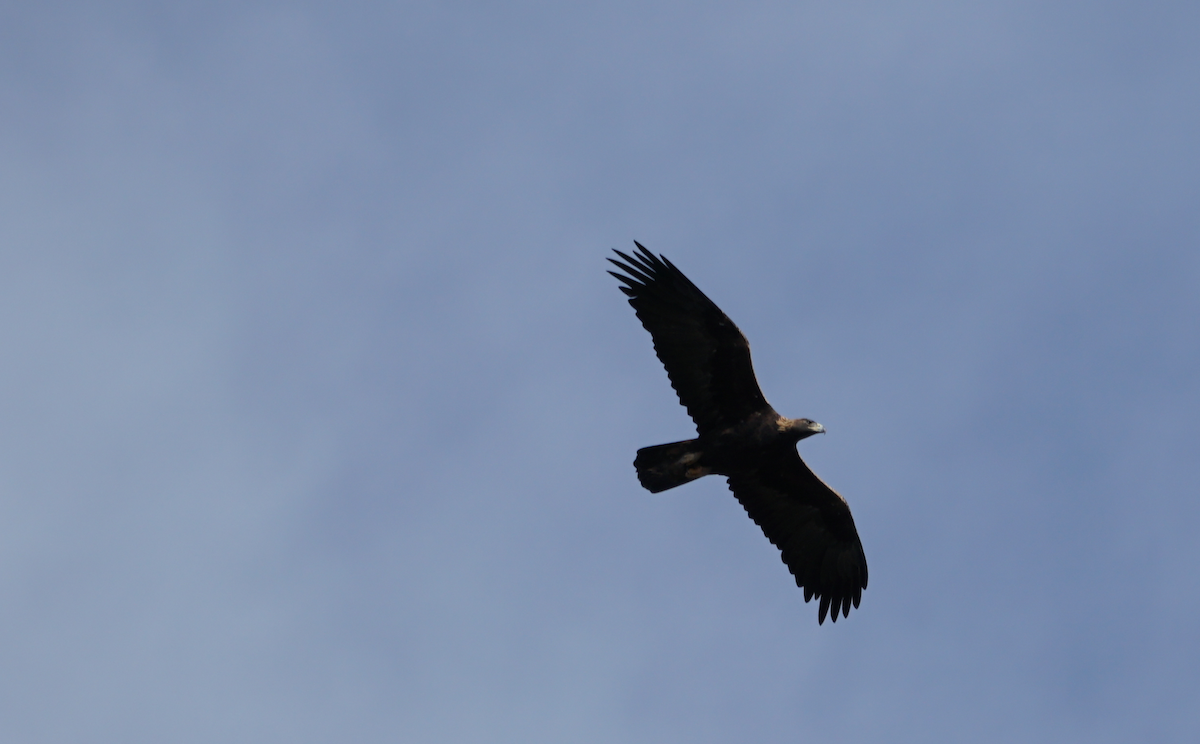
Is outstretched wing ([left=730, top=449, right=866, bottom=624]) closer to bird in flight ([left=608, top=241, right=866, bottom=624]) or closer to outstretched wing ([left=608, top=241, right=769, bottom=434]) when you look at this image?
bird in flight ([left=608, top=241, right=866, bottom=624])

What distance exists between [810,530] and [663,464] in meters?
3.21

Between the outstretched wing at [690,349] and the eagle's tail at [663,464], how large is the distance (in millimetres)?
497

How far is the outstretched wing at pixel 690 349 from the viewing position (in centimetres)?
1551

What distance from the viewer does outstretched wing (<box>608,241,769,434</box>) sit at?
15.5 metres

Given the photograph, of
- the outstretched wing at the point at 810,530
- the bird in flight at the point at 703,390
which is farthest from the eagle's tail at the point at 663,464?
the outstretched wing at the point at 810,530

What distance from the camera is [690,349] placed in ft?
51.4

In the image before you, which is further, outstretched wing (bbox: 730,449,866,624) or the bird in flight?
outstretched wing (bbox: 730,449,866,624)

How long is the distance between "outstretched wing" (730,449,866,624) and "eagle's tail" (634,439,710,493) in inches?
53.1

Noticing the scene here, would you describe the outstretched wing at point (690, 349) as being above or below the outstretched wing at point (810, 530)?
above

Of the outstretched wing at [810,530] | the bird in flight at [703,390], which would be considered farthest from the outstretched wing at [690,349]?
the outstretched wing at [810,530]

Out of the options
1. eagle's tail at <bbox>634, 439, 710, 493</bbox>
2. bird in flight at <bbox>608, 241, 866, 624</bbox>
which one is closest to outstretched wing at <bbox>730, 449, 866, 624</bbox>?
bird in flight at <bbox>608, 241, 866, 624</bbox>

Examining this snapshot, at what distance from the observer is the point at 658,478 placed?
15.5 metres

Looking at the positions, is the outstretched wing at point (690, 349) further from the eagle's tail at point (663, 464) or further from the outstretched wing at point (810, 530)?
the outstretched wing at point (810, 530)

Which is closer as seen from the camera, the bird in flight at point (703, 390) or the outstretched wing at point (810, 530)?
the bird in flight at point (703, 390)
